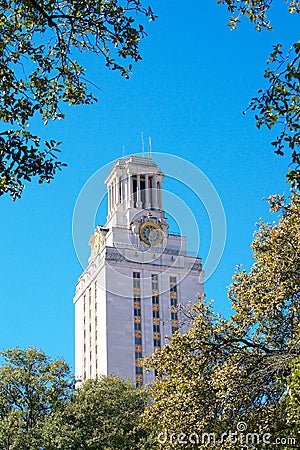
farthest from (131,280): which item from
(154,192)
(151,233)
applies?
(154,192)

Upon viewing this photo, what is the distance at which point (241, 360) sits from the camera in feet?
71.5

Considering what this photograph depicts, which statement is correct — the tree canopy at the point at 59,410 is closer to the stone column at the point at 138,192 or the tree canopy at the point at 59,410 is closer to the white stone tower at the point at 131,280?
the white stone tower at the point at 131,280

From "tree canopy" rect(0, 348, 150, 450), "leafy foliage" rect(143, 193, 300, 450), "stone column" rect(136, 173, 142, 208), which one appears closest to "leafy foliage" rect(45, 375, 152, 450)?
"tree canopy" rect(0, 348, 150, 450)

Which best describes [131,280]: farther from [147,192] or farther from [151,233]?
[147,192]

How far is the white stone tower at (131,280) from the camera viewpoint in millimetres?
98312

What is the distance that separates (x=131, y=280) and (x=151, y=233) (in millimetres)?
8036

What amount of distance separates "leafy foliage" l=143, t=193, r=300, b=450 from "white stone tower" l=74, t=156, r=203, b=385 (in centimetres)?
7138

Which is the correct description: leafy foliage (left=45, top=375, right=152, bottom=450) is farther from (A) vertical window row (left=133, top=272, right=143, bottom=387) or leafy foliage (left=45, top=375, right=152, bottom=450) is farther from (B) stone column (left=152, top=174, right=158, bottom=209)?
(B) stone column (left=152, top=174, right=158, bottom=209)

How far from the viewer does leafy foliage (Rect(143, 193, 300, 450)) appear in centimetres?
2092

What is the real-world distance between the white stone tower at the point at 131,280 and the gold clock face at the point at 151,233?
72 mm

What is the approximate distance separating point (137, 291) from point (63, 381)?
59410 millimetres

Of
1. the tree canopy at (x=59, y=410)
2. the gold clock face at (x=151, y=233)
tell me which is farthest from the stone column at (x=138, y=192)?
the tree canopy at (x=59, y=410)

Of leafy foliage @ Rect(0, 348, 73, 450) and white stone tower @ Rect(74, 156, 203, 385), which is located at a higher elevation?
white stone tower @ Rect(74, 156, 203, 385)

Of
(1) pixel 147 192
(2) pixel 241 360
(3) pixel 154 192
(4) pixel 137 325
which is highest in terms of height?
(3) pixel 154 192
